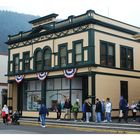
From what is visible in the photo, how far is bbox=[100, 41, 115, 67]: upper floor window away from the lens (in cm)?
2703

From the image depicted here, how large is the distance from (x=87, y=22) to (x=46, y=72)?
6.63 meters

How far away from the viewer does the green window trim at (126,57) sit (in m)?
28.9

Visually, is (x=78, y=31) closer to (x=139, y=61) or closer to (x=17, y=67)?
(x=139, y=61)

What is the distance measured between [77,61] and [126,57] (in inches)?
189

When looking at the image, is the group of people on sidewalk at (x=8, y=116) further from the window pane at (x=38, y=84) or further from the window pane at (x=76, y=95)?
the window pane at (x=38, y=84)

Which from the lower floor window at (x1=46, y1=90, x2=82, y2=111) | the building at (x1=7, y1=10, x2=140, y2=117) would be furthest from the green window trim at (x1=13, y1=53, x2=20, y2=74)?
the lower floor window at (x1=46, y1=90, x2=82, y2=111)

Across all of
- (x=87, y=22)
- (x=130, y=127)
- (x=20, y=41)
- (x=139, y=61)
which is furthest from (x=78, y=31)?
(x=130, y=127)

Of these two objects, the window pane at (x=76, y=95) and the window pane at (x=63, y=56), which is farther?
the window pane at (x=63, y=56)

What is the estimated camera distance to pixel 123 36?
29109 mm

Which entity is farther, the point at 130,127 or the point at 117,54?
the point at 117,54

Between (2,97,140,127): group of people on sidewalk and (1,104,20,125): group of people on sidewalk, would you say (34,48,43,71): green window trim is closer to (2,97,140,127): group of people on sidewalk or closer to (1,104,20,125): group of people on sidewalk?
(2,97,140,127): group of people on sidewalk

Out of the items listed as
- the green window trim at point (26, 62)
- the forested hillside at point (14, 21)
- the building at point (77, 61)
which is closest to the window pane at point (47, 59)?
the building at point (77, 61)

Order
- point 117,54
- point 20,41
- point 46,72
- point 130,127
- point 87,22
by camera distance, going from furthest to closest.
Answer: point 20,41, point 46,72, point 117,54, point 87,22, point 130,127

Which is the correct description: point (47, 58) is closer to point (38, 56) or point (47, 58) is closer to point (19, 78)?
point (38, 56)
